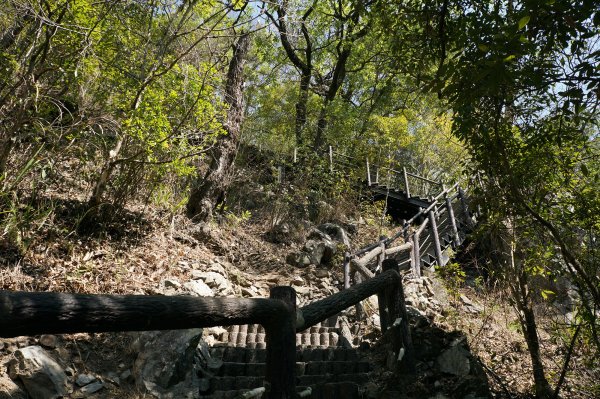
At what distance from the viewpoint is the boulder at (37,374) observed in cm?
346

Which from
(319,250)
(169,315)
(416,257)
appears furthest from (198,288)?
(416,257)

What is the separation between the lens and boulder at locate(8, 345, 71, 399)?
3463 millimetres

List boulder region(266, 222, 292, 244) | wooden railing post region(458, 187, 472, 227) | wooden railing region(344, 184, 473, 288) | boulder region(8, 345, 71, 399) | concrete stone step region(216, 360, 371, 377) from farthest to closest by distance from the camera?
wooden railing post region(458, 187, 472, 227) → boulder region(266, 222, 292, 244) → wooden railing region(344, 184, 473, 288) → concrete stone step region(216, 360, 371, 377) → boulder region(8, 345, 71, 399)

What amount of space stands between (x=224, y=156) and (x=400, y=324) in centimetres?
617

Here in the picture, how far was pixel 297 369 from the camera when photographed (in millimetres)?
4305

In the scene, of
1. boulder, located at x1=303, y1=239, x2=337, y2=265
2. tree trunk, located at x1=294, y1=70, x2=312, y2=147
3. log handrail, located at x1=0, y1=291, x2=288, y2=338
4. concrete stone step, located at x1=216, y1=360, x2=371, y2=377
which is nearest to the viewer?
log handrail, located at x1=0, y1=291, x2=288, y2=338

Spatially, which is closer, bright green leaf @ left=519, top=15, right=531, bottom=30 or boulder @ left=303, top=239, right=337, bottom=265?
bright green leaf @ left=519, top=15, right=531, bottom=30

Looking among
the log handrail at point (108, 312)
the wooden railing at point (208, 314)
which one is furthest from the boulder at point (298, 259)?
the log handrail at point (108, 312)

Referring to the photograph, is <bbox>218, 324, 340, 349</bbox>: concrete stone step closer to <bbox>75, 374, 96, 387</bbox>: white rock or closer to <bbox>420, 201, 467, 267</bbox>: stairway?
<bbox>75, 374, 96, 387</bbox>: white rock

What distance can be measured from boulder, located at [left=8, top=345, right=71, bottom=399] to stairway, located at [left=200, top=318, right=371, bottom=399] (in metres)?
1.19

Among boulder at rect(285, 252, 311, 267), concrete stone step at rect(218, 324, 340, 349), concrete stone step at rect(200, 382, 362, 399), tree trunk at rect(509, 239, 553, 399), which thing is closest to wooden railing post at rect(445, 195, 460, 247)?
boulder at rect(285, 252, 311, 267)

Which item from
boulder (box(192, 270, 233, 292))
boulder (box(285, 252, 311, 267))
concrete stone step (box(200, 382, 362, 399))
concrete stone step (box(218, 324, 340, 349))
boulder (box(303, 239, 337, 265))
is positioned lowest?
concrete stone step (box(200, 382, 362, 399))

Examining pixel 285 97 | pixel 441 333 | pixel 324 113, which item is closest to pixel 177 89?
pixel 441 333

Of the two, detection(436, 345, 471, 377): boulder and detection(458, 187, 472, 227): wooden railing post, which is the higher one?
detection(458, 187, 472, 227): wooden railing post
